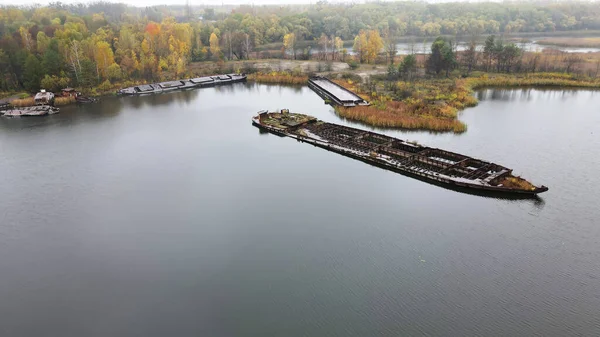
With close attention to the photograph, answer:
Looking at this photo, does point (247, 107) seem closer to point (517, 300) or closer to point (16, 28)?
point (517, 300)

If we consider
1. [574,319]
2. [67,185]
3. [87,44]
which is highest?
[87,44]

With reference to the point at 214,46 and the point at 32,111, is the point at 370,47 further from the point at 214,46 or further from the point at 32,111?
the point at 32,111

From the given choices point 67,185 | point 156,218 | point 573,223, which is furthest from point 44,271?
point 573,223

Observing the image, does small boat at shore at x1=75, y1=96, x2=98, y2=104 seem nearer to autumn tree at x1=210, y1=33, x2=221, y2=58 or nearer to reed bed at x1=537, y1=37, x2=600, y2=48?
autumn tree at x1=210, y1=33, x2=221, y2=58

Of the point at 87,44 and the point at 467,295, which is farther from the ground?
the point at 87,44

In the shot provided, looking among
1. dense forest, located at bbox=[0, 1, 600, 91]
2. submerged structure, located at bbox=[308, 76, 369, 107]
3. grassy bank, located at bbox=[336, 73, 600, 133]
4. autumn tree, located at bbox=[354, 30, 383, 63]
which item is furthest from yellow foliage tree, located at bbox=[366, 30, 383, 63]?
grassy bank, located at bbox=[336, 73, 600, 133]

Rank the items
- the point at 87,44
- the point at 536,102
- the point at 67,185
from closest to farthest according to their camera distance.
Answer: the point at 67,185, the point at 536,102, the point at 87,44
